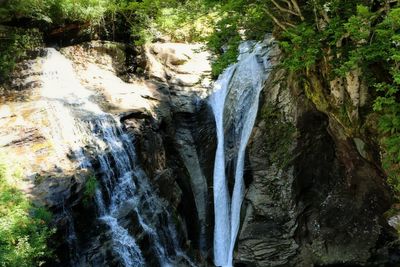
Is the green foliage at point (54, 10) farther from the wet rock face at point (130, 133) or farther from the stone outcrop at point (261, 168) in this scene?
the stone outcrop at point (261, 168)

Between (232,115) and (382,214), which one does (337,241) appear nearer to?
(382,214)

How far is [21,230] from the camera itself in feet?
24.3

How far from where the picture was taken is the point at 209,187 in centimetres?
1282

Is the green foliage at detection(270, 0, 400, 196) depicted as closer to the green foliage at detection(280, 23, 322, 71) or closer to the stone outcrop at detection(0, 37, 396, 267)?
the green foliage at detection(280, 23, 322, 71)

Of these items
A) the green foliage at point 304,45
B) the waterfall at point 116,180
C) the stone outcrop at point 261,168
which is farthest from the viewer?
the waterfall at point 116,180

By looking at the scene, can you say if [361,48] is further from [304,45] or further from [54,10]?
[54,10]

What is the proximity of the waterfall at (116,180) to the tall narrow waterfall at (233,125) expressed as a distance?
152 centimetres

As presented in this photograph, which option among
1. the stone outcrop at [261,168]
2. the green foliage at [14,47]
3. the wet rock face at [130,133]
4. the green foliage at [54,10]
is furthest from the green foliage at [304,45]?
the green foliage at [14,47]

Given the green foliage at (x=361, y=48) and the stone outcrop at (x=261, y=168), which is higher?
the green foliage at (x=361, y=48)

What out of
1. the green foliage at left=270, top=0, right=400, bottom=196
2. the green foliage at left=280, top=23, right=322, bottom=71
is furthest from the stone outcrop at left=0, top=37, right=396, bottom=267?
the green foliage at left=280, top=23, right=322, bottom=71

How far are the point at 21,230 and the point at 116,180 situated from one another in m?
3.16

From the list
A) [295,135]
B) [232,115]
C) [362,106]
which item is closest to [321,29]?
[362,106]

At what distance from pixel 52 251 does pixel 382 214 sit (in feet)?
27.6

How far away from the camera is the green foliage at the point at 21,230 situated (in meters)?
6.89
